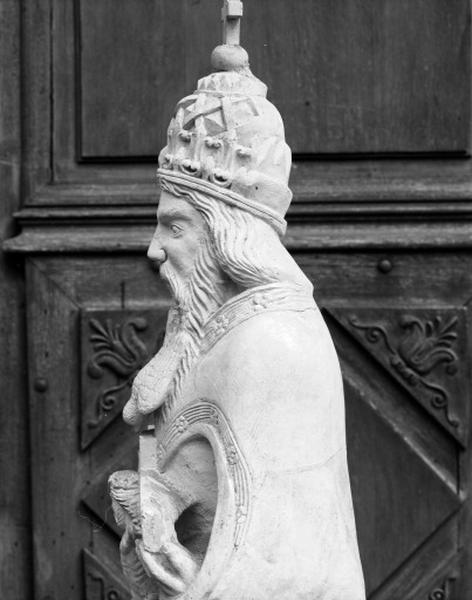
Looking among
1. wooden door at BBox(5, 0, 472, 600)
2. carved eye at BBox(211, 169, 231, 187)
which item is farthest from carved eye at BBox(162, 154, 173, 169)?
wooden door at BBox(5, 0, 472, 600)

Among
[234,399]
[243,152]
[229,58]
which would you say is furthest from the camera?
[229,58]

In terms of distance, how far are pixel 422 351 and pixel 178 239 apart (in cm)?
142

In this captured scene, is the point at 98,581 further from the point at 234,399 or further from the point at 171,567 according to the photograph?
the point at 234,399

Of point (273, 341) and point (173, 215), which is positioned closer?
point (273, 341)

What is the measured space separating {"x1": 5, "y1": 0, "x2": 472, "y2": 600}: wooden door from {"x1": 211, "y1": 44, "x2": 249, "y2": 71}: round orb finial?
1252 mm

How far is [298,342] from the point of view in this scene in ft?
10.7

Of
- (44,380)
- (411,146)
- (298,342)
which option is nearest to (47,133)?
(44,380)

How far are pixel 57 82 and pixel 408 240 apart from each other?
3.18ft

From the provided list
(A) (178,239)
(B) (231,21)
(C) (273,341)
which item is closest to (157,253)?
(A) (178,239)

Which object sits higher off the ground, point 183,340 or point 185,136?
point 185,136

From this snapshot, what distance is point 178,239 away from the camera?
Result: 11.3 feet

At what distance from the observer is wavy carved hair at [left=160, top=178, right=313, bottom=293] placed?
331 centimetres

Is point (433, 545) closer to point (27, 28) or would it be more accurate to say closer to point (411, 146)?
point (411, 146)

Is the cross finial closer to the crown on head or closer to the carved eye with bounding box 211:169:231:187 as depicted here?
the crown on head
